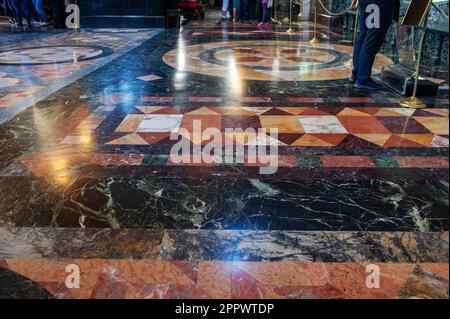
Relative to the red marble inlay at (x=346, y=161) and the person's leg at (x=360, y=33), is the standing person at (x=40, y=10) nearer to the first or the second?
the person's leg at (x=360, y=33)

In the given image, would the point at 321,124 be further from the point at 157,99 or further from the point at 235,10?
the point at 235,10

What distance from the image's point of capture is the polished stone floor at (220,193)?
127 centimetres

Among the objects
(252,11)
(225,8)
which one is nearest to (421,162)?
(252,11)

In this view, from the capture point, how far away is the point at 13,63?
5.04 m

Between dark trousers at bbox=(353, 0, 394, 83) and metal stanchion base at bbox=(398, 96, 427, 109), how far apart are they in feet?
1.80

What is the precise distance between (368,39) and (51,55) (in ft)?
14.6

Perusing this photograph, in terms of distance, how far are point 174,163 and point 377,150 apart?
120cm

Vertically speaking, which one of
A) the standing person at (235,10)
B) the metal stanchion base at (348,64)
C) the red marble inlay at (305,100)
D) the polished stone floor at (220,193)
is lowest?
the polished stone floor at (220,193)

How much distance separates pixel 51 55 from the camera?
5.64 meters

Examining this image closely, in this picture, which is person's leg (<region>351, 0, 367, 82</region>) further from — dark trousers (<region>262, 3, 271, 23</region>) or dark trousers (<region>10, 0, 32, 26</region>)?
dark trousers (<region>10, 0, 32, 26</region>)

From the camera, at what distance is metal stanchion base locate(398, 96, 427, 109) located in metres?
3.12

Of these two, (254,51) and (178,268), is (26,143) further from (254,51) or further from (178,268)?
(254,51)

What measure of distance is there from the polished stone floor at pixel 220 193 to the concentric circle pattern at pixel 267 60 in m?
0.56

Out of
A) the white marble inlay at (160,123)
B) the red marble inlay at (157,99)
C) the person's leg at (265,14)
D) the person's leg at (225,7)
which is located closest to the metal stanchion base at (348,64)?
the red marble inlay at (157,99)
